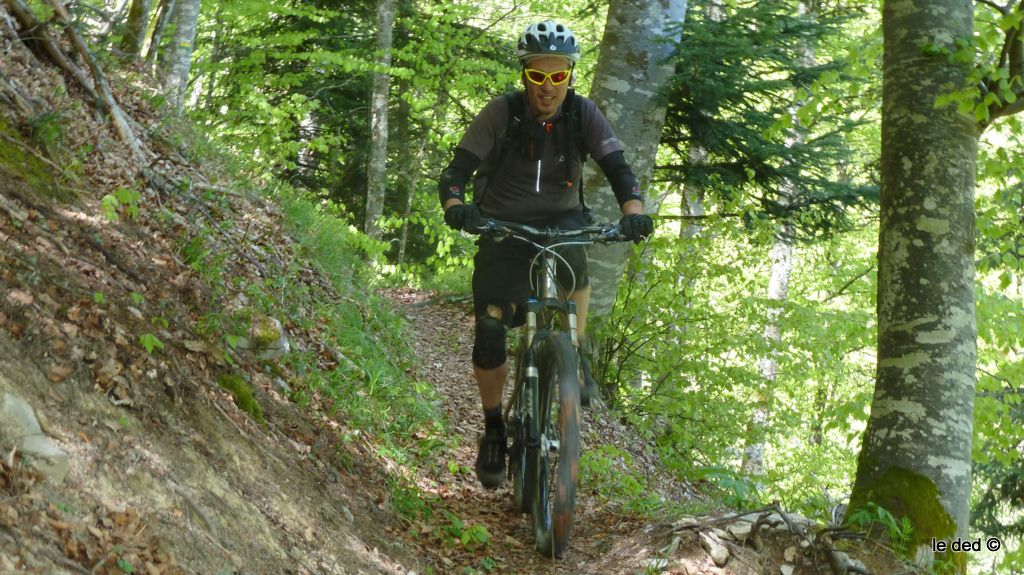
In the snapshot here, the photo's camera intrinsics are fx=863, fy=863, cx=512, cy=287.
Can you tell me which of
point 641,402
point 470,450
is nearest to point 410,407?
point 470,450

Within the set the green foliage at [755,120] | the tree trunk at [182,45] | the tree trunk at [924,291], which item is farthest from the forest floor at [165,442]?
the green foliage at [755,120]

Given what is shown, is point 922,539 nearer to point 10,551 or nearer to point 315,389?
point 315,389

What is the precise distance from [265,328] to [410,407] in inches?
70.2

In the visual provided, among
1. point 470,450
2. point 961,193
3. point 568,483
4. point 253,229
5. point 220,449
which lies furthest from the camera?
point 253,229

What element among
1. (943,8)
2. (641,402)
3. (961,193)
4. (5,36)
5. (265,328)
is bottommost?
(641,402)

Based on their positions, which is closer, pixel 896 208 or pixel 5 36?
pixel 896 208

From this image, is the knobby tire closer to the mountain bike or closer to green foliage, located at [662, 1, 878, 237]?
the mountain bike

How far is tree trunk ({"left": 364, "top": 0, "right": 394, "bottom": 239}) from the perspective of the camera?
13266 mm

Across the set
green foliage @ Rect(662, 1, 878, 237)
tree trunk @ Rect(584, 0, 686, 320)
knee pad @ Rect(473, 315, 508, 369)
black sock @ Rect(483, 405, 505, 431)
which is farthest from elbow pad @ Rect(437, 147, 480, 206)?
green foliage @ Rect(662, 1, 878, 237)

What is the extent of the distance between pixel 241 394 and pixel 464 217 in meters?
1.50

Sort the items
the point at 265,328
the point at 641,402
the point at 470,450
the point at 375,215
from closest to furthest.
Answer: the point at 265,328 → the point at 470,450 → the point at 641,402 → the point at 375,215

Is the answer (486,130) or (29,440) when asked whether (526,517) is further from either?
(29,440)

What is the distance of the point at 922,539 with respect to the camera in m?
4.45

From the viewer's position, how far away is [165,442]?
347cm
